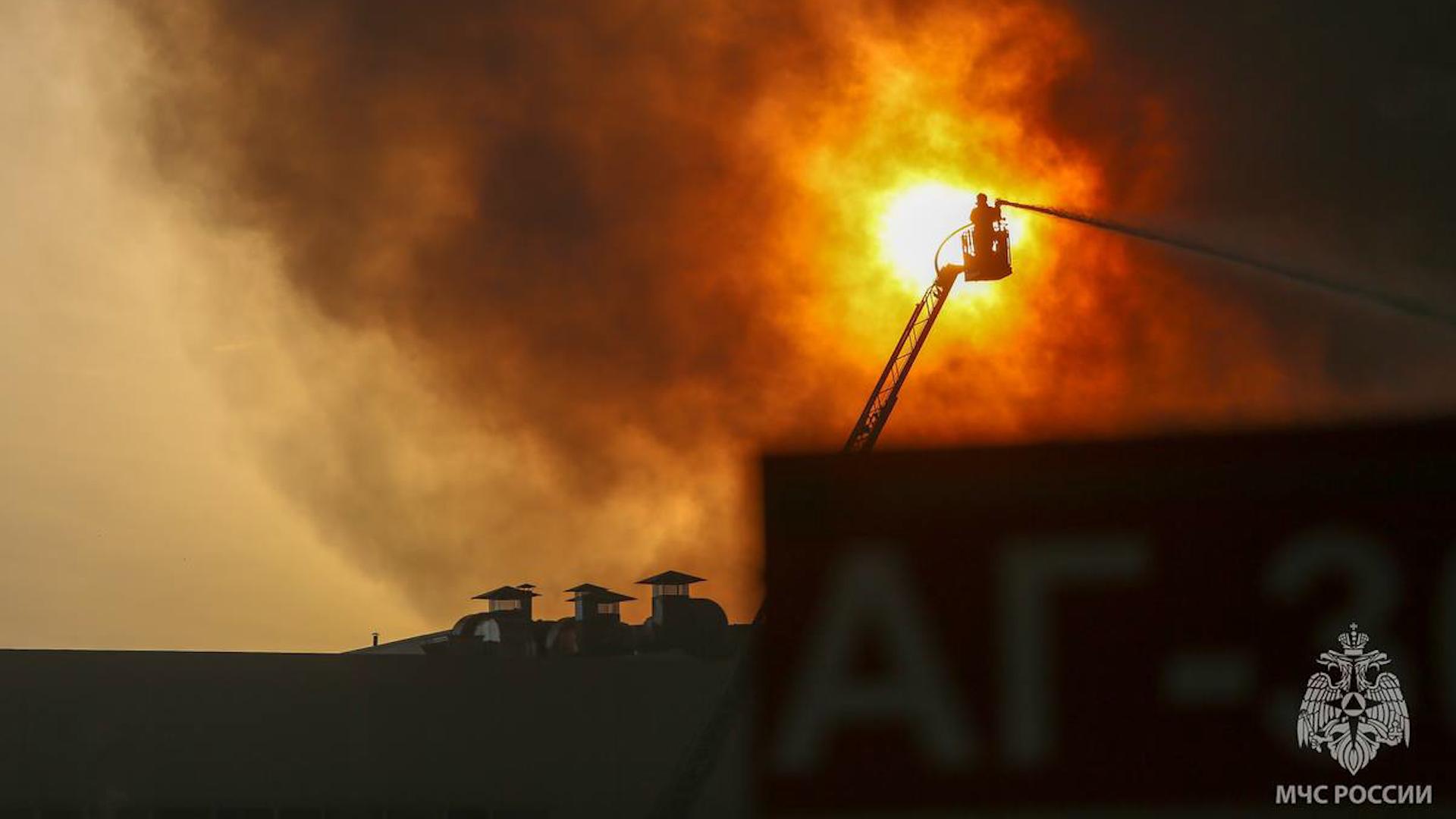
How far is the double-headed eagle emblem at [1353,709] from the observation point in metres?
17.8

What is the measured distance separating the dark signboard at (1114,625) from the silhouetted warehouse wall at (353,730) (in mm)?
22800

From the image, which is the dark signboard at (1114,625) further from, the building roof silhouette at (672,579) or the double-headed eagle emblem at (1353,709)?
the building roof silhouette at (672,579)

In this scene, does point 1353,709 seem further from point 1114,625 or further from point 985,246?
point 985,246

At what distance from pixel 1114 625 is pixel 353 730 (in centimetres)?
2918

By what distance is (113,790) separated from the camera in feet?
139

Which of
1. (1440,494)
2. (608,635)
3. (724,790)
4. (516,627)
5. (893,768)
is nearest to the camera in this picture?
(1440,494)

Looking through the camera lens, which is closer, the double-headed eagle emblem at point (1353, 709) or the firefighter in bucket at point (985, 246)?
the double-headed eagle emblem at point (1353, 709)

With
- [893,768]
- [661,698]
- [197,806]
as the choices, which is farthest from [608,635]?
[893,768]

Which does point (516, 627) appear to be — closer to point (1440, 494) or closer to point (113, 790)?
point (113, 790)

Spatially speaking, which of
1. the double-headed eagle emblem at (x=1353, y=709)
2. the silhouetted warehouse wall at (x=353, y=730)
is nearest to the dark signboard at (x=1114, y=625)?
the double-headed eagle emblem at (x=1353, y=709)

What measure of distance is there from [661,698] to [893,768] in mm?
25238

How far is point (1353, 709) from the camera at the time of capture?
1795 centimetres

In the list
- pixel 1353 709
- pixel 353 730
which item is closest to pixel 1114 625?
pixel 1353 709

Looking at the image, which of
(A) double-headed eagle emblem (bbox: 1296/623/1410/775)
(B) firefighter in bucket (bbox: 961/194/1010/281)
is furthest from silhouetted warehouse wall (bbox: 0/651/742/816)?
(A) double-headed eagle emblem (bbox: 1296/623/1410/775)
